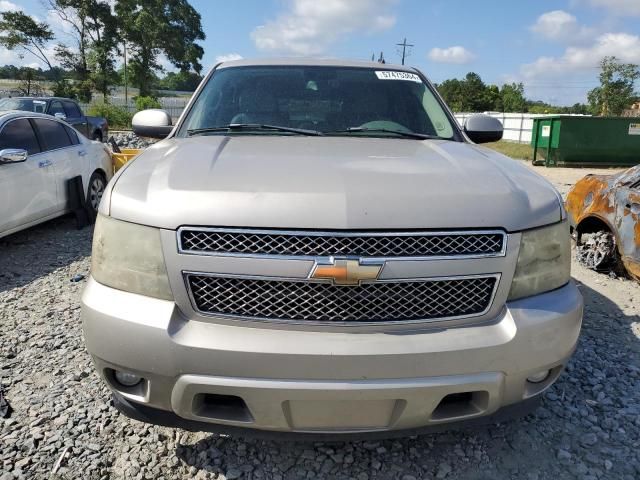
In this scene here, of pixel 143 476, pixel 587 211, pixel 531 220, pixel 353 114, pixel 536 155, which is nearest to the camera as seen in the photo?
pixel 531 220

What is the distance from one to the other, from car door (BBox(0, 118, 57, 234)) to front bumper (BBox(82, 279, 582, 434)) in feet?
13.3

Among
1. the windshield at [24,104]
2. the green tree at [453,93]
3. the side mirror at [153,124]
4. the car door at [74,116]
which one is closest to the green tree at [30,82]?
the car door at [74,116]

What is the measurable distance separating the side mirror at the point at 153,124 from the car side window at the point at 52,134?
10.7 ft

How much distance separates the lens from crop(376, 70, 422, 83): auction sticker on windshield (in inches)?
133

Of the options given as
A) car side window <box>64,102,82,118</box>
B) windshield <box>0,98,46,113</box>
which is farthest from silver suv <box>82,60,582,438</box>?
car side window <box>64,102,82,118</box>

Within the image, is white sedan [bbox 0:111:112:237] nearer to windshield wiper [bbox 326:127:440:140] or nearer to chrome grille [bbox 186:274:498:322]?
windshield wiper [bbox 326:127:440:140]

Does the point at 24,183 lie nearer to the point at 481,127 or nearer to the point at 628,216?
the point at 481,127

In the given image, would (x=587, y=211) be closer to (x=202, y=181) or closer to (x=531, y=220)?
(x=531, y=220)

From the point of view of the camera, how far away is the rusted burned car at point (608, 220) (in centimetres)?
457

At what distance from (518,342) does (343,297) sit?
26.1 inches

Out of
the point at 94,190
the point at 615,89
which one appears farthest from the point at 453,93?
the point at 94,190

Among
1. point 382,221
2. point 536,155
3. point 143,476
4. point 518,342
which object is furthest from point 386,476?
point 536,155

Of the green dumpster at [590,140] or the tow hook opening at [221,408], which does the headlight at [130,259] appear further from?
the green dumpster at [590,140]

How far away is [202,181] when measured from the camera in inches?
74.3
